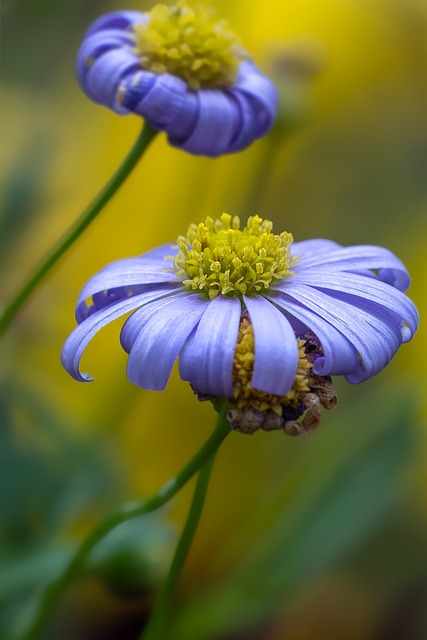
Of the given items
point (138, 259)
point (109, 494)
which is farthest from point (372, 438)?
point (138, 259)

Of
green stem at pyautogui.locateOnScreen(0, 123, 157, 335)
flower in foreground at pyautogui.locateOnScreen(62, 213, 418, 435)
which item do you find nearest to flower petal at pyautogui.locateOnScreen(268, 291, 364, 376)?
flower in foreground at pyautogui.locateOnScreen(62, 213, 418, 435)

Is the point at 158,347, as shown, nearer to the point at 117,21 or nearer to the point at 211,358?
the point at 211,358

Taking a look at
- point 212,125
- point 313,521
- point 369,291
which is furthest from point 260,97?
point 313,521

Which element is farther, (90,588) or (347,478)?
(90,588)

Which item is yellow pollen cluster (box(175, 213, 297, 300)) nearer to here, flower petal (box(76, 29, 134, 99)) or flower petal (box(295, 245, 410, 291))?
flower petal (box(295, 245, 410, 291))

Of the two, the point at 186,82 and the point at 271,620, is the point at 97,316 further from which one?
the point at 271,620

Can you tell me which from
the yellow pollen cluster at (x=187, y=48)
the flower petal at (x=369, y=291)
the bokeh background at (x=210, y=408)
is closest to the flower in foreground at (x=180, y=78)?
the yellow pollen cluster at (x=187, y=48)
